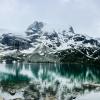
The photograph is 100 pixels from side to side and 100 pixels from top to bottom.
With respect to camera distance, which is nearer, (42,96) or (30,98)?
(30,98)

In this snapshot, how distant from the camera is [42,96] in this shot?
65.5 m

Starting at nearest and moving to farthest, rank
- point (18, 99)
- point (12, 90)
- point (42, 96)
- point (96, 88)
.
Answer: point (18, 99), point (42, 96), point (12, 90), point (96, 88)

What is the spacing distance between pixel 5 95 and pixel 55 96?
458 inches

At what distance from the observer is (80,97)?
67.3 m

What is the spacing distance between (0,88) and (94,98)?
86.9 ft

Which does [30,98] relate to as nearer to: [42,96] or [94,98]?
[42,96]

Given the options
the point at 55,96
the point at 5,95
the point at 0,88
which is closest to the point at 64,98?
the point at 55,96

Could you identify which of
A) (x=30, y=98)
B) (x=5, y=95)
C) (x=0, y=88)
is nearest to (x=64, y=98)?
(x=30, y=98)

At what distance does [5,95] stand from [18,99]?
8.13m

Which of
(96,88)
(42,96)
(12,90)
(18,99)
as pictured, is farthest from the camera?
(96,88)

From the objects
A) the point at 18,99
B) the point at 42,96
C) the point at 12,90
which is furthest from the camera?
the point at 12,90

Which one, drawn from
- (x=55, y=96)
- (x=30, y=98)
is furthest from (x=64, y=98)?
(x=30, y=98)

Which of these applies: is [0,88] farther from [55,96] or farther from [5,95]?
[55,96]

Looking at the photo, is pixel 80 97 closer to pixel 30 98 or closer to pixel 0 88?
pixel 30 98
